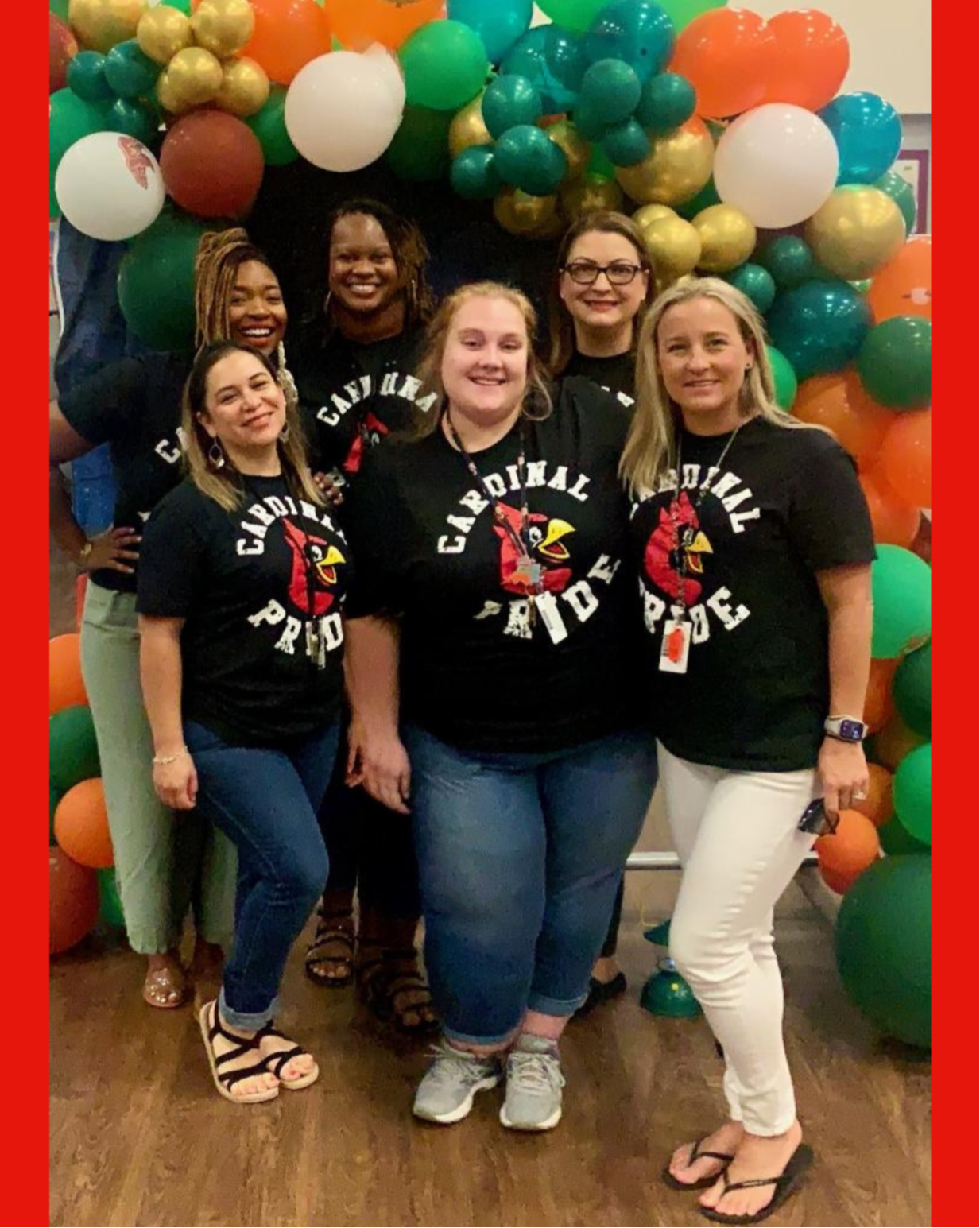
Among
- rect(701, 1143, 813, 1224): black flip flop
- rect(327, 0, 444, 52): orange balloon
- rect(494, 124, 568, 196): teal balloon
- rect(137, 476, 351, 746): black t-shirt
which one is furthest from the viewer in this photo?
rect(327, 0, 444, 52): orange balloon

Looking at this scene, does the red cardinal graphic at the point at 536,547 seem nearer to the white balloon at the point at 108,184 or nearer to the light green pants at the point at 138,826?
the light green pants at the point at 138,826

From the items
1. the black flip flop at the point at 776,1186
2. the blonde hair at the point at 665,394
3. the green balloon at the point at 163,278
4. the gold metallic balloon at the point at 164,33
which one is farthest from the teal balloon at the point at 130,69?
the black flip flop at the point at 776,1186

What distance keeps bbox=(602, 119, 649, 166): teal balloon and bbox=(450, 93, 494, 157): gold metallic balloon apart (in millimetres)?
237

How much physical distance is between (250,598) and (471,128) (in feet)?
3.36

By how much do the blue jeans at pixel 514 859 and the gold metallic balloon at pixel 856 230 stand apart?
1.04m

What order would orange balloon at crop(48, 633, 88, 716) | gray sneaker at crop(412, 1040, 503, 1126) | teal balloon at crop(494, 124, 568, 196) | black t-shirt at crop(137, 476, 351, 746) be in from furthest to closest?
orange balloon at crop(48, 633, 88, 716)
teal balloon at crop(494, 124, 568, 196)
gray sneaker at crop(412, 1040, 503, 1126)
black t-shirt at crop(137, 476, 351, 746)

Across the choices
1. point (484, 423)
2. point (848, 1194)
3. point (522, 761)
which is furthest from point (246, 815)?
point (848, 1194)

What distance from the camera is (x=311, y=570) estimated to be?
1.90 metres

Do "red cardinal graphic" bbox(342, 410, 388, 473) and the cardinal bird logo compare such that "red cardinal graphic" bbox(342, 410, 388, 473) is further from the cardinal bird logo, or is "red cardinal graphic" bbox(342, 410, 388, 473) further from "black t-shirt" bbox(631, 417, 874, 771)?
"black t-shirt" bbox(631, 417, 874, 771)

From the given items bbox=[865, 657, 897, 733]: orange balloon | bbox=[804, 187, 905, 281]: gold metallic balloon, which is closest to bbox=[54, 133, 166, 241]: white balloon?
bbox=[804, 187, 905, 281]: gold metallic balloon

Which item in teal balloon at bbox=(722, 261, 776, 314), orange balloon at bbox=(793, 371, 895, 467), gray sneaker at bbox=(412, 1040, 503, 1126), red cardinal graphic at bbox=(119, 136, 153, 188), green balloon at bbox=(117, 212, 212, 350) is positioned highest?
red cardinal graphic at bbox=(119, 136, 153, 188)

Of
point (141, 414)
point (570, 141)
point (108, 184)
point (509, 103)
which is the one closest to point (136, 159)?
point (108, 184)

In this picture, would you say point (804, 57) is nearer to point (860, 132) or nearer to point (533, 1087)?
point (860, 132)

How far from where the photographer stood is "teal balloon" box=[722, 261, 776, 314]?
2203mm
